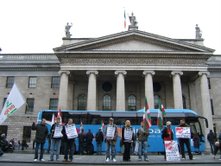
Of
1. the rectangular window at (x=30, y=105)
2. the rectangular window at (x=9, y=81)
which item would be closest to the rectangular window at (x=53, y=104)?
the rectangular window at (x=30, y=105)

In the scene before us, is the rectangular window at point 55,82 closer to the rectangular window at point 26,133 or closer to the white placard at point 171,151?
the rectangular window at point 26,133

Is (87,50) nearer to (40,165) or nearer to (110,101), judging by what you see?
(110,101)

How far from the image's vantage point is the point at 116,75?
31.2m

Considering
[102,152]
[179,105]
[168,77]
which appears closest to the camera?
[102,152]

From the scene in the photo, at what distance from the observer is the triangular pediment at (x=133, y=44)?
102 ft

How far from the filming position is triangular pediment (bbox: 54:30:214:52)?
31.2 m

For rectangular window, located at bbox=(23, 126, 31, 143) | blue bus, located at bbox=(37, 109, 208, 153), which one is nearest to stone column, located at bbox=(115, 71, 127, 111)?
blue bus, located at bbox=(37, 109, 208, 153)

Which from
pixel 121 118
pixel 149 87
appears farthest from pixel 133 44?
pixel 121 118

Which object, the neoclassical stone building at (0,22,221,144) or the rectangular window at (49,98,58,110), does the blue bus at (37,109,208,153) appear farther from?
the rectangular window at (49,98,58,110)

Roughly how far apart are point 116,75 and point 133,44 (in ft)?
15.8

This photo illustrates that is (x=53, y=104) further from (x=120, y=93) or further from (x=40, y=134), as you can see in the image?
(x=40, y=134)

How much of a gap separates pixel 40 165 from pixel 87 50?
2273 cm

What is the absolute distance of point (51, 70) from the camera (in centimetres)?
3609

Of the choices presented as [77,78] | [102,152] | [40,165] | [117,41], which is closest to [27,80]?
[77,78]
